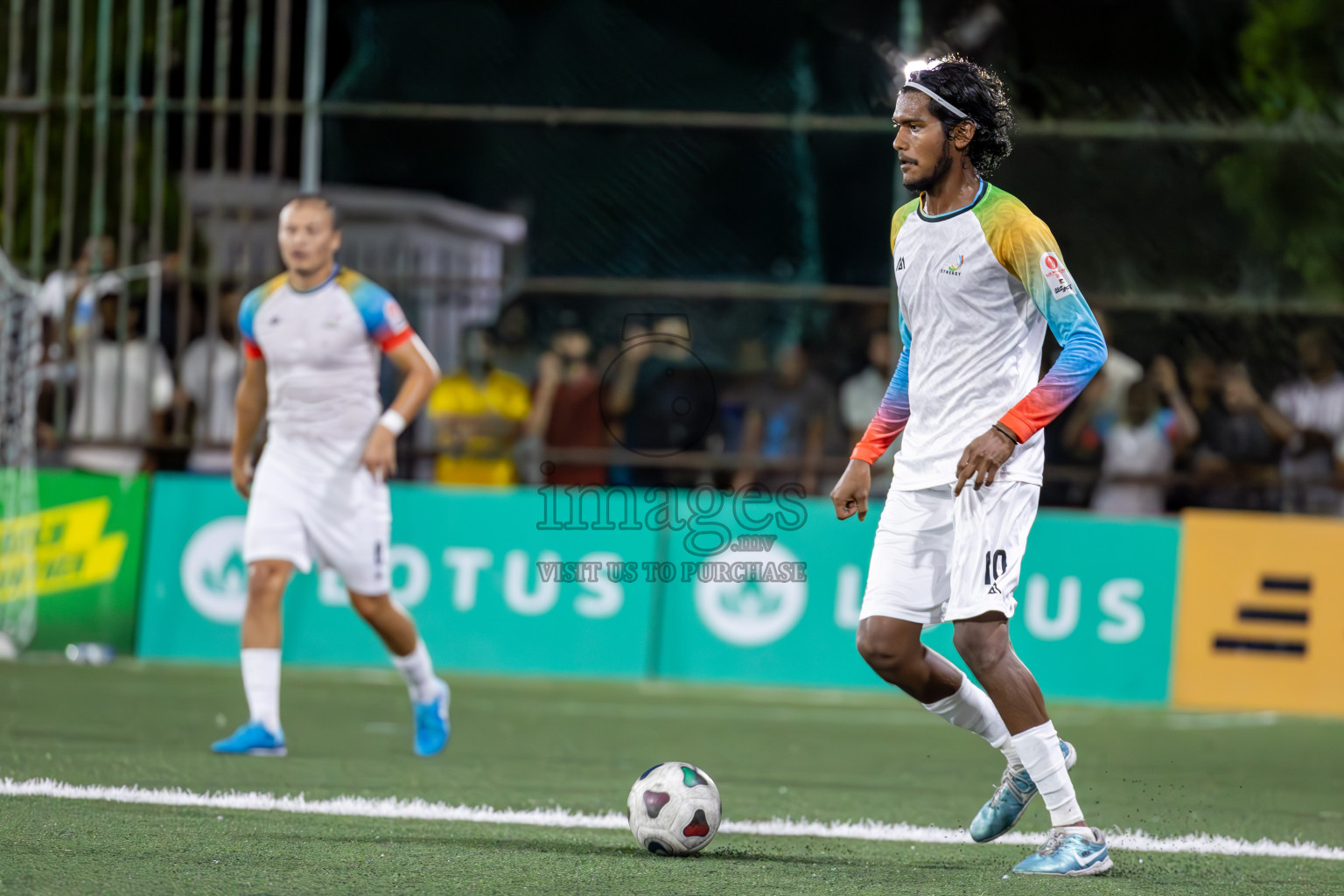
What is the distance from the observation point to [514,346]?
519 inches

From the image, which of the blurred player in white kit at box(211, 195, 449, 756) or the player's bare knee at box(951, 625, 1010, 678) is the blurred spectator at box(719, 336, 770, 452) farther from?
the player's bare knee at box(951, 625, 1010, 678)

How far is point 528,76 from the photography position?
556 inches

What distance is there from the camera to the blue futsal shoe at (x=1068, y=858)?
15.9 ft

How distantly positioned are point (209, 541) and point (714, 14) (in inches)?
229

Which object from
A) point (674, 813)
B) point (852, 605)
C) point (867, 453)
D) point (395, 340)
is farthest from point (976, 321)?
point (852, 605)

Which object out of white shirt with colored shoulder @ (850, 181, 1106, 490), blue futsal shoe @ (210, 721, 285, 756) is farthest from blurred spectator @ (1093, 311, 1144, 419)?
white shirt with colored shoulder @ (850, 181, 1106, 490)

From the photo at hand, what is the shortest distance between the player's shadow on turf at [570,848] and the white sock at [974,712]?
54cm

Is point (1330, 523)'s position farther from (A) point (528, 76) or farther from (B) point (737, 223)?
(A) point (528, 76)

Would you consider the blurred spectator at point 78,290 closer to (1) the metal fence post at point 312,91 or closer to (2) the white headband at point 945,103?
(1) the metal fence post at point 312,91

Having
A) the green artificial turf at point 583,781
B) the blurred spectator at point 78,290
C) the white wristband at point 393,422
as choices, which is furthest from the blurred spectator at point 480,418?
the white wristband at point 393,422

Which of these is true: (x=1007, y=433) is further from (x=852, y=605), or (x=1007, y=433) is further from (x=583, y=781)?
(x=852, y=605)

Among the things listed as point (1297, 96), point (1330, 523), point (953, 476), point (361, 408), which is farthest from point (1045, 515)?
point (953, 476)

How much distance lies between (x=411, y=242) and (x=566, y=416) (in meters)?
2.59

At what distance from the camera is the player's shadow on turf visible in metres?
5.09
